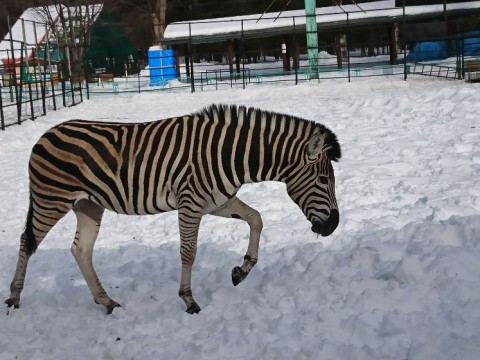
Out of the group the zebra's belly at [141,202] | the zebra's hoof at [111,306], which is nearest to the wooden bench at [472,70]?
the zebra's belly at [141,202]

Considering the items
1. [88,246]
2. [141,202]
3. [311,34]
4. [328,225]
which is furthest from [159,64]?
[328,225]

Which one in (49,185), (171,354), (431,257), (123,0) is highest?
(123,0)

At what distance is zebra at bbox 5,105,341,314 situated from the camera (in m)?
4.80

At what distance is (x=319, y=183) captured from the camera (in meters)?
4.77

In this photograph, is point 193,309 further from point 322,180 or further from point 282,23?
point 282,23

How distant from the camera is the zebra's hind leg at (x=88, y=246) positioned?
5098 millimetres

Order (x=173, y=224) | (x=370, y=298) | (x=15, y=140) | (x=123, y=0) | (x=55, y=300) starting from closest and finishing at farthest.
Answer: (x=370, y=298) → (x=55, y=300) → (x=173, y=224) → (x=15, y=140) → (x=123, y=0)

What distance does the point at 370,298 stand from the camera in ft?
15.0

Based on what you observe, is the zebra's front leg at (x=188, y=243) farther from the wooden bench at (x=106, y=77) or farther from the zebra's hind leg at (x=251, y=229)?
the wooden bench at (x=106, y=77)

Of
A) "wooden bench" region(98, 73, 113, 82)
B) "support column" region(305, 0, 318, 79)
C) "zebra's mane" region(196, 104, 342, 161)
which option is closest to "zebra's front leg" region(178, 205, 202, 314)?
"zebra's mane" region(196, 104, 342, 161)

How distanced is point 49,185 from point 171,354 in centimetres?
175

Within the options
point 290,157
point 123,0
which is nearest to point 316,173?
point 290,157

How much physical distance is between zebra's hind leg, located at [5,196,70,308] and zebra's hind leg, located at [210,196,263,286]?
1254 millimetres

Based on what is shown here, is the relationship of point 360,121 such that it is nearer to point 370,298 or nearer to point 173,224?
point 173,224
